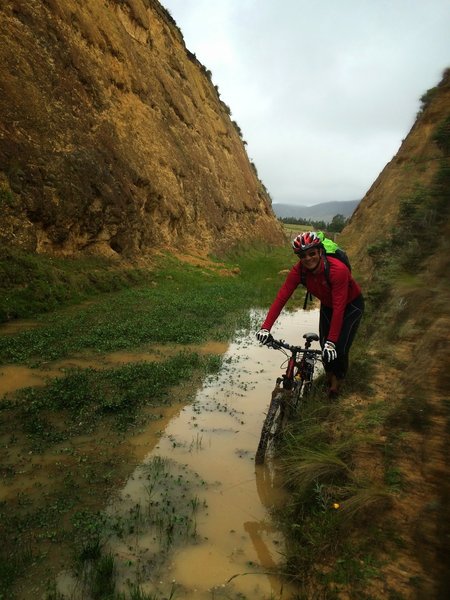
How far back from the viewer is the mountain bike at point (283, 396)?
5.40m

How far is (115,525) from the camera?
159 inches

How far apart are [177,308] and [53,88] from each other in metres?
11.8

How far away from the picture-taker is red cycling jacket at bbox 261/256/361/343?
5.27 metres

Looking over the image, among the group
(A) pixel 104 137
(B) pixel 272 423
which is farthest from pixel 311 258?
(A) pixel 104 137

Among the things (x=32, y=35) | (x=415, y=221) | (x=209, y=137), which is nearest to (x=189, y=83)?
(x=209, y=137)

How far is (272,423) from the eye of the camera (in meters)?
5.37

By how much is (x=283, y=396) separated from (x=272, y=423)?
0.35 meters

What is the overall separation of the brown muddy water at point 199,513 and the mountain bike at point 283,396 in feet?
1.03

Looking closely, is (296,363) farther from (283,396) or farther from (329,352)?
(329,352)

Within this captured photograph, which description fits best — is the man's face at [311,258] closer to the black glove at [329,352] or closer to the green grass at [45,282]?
→ the black glove at [329,352]

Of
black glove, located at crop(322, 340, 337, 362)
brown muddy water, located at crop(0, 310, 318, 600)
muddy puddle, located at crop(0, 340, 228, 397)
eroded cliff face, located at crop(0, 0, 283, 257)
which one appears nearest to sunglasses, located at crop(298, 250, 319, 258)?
black glove, located at crop(322, 340, 337, 362)

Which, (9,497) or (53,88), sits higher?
(53,88)

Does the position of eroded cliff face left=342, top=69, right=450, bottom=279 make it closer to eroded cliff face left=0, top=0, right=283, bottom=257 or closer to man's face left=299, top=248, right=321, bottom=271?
eroded cliff face left=0, top=0, right=283, bottom=257

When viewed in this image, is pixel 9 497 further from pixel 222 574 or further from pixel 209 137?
pixel 209 137
